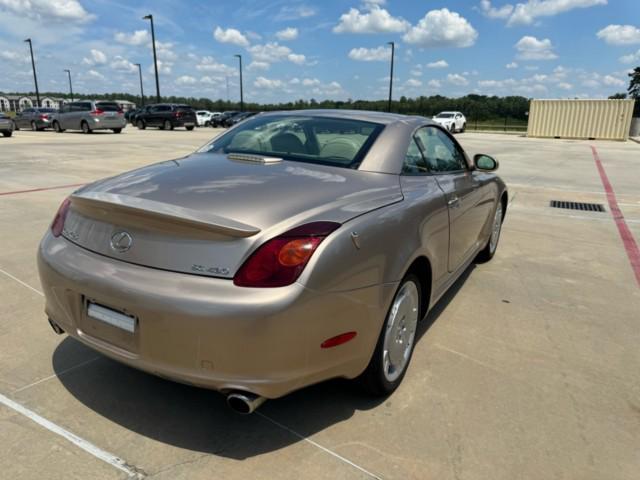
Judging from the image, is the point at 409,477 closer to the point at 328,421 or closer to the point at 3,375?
the point at 328,421

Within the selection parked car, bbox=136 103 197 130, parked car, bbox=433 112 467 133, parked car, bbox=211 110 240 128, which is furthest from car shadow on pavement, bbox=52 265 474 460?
parked car, bbox=211 110 240 128

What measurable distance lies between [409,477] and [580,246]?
473cm

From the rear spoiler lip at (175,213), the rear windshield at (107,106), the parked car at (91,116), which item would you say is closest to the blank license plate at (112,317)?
the rear spoiler lip at (175,213)

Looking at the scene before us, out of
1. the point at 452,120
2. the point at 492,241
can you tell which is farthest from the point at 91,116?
the point at 492,241

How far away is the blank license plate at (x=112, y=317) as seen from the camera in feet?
6.91

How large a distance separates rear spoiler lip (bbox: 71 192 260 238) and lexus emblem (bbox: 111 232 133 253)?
4.3 inches

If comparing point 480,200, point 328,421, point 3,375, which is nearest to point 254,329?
point 328,421

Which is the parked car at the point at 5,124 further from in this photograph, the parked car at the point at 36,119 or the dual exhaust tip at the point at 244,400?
the dual exhaust tip at the point at 244,400

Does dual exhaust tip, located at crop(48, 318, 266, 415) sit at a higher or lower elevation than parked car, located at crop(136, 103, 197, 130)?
lower

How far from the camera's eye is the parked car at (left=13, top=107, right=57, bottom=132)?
2970 centimetres

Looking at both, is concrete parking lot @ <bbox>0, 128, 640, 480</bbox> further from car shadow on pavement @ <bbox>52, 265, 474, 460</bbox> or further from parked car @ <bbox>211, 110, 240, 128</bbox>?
parked car @ <bbox>211, 110, 240, 128</bbox>

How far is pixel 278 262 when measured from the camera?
6.42 feet

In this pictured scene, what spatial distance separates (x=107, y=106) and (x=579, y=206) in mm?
23732

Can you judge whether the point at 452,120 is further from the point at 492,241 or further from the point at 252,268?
the point at 252,268
